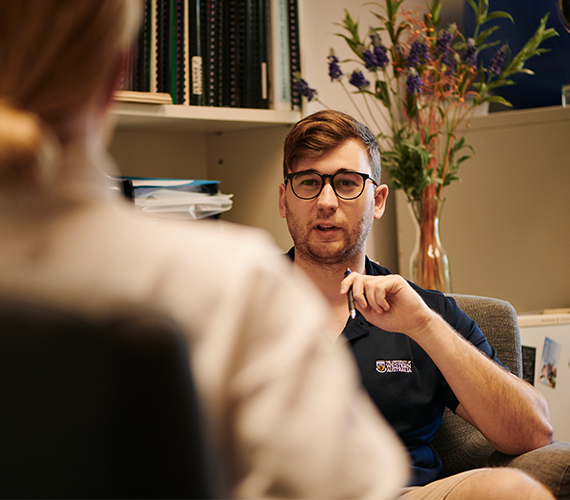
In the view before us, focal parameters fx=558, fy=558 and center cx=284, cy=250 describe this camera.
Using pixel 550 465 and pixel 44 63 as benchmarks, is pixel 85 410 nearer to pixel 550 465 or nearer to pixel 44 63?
pixel 44 63

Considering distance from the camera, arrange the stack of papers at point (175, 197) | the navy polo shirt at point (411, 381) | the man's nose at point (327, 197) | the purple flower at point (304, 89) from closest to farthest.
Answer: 1. the navy polo shirt at point (411, 381)
2. the man's nose at point (327, 197)
3. the stack of papers at point (175, 197)
4. the purple flower at point (304, 89)

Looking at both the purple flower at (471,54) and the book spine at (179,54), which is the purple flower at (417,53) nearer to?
the purple flower at (471,54)

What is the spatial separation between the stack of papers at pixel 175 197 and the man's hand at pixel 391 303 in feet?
2.02

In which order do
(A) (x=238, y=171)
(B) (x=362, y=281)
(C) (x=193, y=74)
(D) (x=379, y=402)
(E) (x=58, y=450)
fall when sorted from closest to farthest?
(E) (x=58, y=450) → (B) (x=362, y=281) → (D) (x=379, y=402) → (C) (x=193, y=74) → (A) (x=238, y=171)

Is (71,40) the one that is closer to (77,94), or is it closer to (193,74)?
(77,94)

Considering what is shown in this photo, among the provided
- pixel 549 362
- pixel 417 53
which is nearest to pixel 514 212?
pixel 549 362

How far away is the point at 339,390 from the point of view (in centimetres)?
32

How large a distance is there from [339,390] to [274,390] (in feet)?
0.13

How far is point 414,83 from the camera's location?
1749mm

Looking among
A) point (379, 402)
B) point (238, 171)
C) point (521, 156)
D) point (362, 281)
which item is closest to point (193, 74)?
point (238, 171)

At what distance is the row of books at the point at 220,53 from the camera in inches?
59.7

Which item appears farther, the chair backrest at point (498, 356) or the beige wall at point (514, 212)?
the beige wall at point (514, 212)

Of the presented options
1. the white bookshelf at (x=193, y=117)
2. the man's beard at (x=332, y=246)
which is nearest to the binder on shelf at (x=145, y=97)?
the white bookshelf at (x=193, y=117)

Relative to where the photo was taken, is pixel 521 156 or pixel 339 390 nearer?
pixel 339 390
